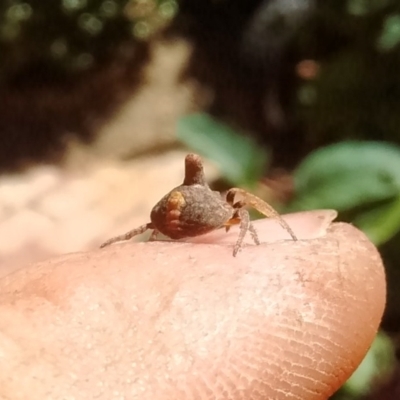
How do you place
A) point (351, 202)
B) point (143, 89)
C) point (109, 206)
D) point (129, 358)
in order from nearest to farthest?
1. point (129, 358)
2. point (351, 202)
3. point (109, 206)
4. point (143, 89)

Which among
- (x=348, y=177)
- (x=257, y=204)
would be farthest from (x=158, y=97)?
(x=257, y=204)

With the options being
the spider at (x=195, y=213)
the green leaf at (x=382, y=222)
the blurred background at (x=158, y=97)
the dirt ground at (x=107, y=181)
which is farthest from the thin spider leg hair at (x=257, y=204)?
the dirt ground at (x=107, y=181)

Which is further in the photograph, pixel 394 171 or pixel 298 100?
pixel 298 100

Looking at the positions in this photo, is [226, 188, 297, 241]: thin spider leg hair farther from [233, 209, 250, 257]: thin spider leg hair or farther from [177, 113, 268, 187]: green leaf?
[177, 113, 268, 187]: green leaf

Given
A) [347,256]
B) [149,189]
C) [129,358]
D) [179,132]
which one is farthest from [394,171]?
[149,189]

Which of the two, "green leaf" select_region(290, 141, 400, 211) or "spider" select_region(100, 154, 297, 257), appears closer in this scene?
"spider" select_region(100, 154, 297, 257)

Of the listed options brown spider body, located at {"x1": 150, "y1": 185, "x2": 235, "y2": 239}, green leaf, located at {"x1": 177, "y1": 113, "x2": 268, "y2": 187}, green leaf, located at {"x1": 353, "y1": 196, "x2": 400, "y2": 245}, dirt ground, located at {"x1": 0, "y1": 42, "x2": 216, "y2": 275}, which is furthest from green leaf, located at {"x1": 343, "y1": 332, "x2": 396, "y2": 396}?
dirt ground, located at {"x1": 0, "y1": 42, "x2": 216, "y2": 275}

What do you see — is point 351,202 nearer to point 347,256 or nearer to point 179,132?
point 347,256
